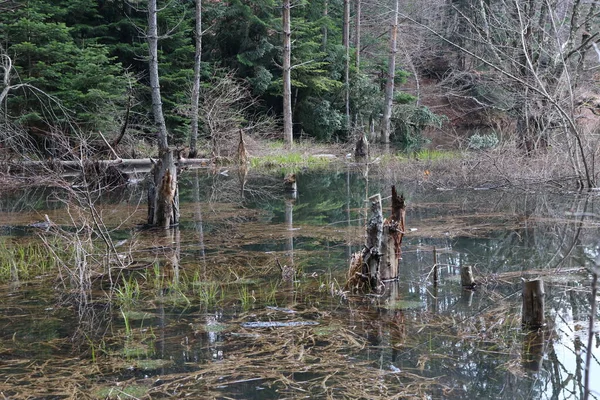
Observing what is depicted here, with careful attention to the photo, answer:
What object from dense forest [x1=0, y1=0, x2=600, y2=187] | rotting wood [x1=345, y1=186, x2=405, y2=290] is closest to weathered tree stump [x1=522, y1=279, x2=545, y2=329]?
Answer: rotting wood [x1=345, y1=186, x2=405, y2=290]

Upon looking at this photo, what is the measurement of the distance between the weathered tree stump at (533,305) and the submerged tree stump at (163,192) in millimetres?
6138

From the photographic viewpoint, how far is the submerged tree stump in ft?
32.9

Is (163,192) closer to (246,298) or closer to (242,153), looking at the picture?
(246,298)

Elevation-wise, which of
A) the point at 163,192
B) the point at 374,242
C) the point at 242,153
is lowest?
the point at 374,242

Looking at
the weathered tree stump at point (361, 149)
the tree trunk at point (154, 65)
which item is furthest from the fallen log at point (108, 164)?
the weathered tree stump at point (361, 149)

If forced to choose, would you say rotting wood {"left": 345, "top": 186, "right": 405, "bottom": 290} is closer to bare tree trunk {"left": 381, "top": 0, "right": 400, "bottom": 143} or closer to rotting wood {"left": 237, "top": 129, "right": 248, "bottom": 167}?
rotting wood {"left": 237, "top": 129, "right": 248, "bottom": 167}

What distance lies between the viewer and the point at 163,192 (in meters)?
10.1

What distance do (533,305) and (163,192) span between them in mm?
6340

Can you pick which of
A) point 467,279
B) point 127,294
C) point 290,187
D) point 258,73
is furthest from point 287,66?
point 127,294

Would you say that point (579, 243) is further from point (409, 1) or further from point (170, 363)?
point (409, 1)

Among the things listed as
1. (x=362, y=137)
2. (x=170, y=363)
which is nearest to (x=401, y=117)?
(x=362, y=137)

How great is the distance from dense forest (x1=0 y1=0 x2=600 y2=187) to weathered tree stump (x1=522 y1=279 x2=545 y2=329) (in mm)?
7521

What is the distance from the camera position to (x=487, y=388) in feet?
14.0

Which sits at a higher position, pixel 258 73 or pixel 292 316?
pixel 258 73
